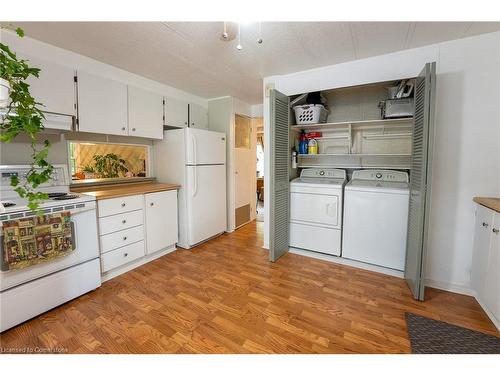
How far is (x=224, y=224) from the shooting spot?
384 cm

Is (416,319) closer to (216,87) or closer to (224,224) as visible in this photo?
(224,224)

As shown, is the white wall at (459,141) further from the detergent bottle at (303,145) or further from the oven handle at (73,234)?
the oven handle at (73,234)

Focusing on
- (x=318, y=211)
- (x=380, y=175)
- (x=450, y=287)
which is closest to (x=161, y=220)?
(x=318, y=211)

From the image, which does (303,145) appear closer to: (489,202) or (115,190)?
(489,202)

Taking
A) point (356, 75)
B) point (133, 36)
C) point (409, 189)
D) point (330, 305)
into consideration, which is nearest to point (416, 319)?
point (330, 305)

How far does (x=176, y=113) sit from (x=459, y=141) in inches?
130

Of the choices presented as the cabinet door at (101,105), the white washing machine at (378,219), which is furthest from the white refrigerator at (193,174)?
the white washing machine at (378,219)

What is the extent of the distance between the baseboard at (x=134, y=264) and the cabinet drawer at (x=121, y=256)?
80 millimetres

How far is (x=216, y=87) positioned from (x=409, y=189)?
2771mm

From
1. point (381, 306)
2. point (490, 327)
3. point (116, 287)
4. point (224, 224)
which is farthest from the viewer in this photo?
point (224, 224)

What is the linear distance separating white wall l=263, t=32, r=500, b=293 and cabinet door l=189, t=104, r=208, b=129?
2.66 m

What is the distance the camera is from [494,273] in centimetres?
171

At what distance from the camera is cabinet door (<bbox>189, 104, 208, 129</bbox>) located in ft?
12.1
